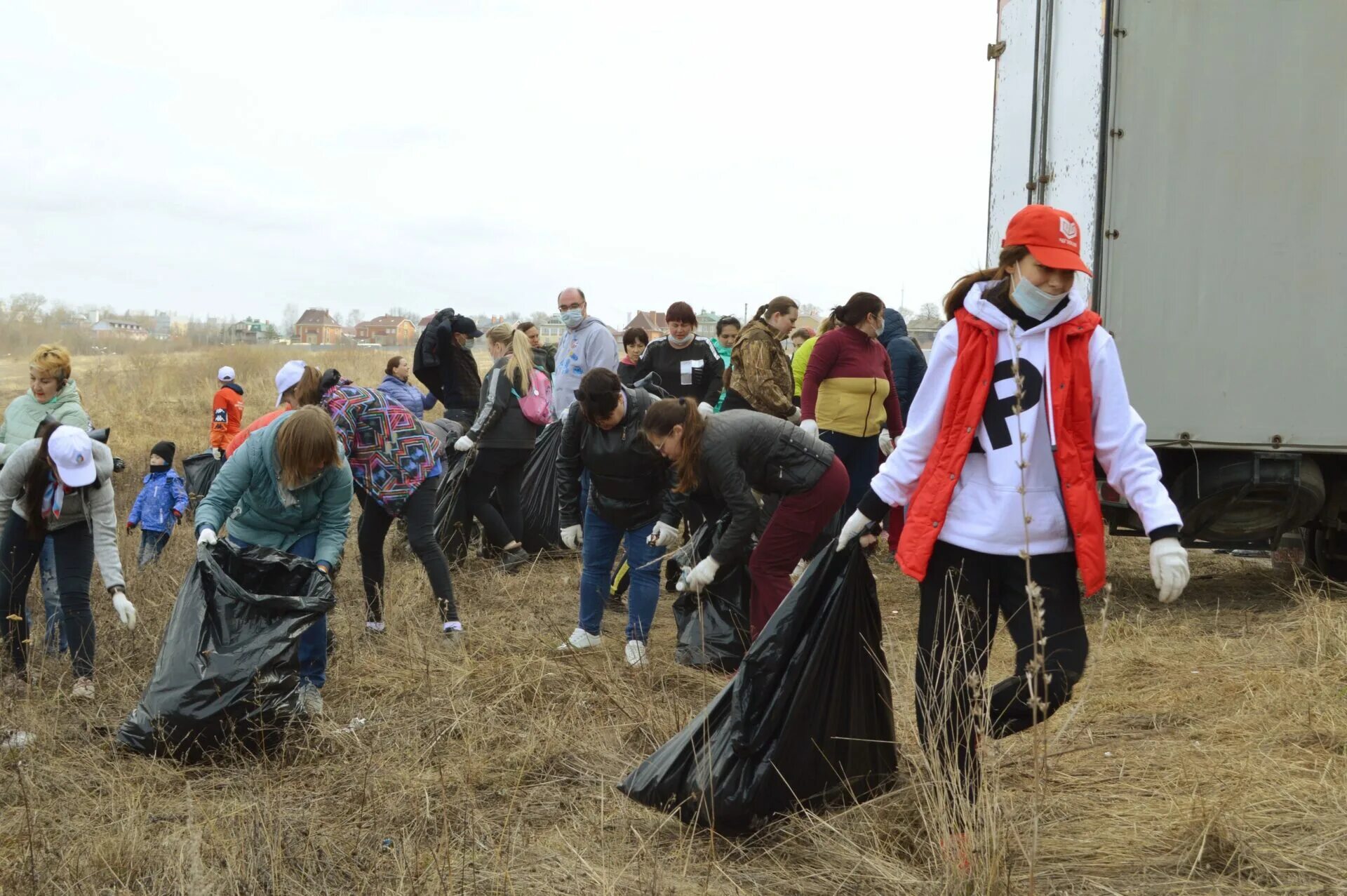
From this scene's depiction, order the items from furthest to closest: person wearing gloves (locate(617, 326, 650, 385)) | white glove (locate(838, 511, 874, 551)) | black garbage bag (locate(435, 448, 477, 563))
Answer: person wearing gloves (locate(617, 326, 650, 385)), black garbage bag (locate(435, 448, 477, 563)), white glove (locate(838, 511, 874, 551))

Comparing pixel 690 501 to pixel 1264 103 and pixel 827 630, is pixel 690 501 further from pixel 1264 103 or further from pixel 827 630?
pixel 1264 103

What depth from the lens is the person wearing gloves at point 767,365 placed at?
297 inches

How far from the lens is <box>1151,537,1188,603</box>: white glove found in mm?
2633

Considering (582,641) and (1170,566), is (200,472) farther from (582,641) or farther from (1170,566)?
(1170,566)

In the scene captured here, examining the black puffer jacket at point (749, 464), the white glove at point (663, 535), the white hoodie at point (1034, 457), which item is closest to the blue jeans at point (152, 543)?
the white glove at point (663, 535)

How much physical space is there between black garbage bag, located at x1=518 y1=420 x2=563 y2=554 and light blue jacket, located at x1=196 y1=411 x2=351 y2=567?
292 centimetres

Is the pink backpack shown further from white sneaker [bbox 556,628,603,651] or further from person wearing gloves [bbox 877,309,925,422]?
white sneaker [bbox 556,628,603,651]

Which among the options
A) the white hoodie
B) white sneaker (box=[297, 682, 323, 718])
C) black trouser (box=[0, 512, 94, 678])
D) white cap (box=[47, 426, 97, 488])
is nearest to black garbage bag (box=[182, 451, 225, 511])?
black trouser (box=[0, 512, 94, 678])

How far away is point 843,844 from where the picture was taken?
2883 millimetres

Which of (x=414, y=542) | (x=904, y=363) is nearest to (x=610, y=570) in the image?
(x=414, y=542)

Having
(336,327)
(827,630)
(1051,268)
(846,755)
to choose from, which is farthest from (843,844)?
(336,327)

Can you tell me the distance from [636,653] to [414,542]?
127 centimetres

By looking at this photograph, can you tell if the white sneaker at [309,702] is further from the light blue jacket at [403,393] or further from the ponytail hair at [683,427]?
the light blue jacket at [403,393]

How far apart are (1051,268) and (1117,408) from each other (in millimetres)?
374
